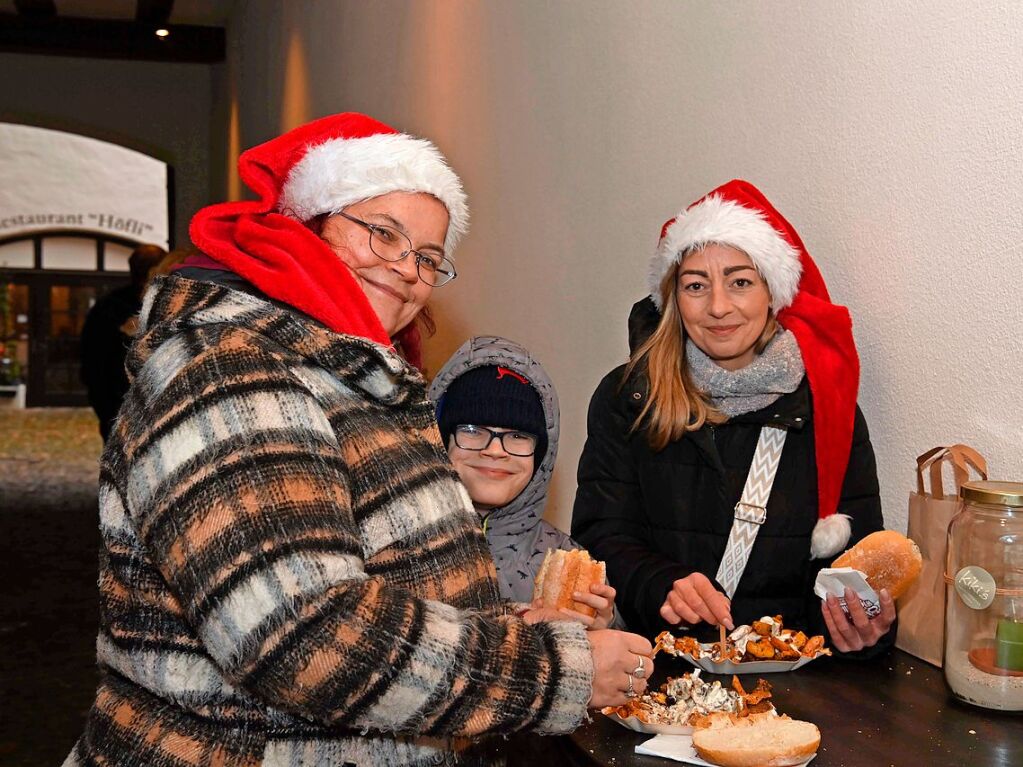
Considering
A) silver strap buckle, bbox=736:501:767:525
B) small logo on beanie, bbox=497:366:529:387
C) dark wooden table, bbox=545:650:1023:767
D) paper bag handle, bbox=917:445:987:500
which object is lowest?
dark wooden table, bbox=545:650:1023:767

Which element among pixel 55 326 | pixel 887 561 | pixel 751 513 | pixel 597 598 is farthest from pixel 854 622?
pixel 55 326

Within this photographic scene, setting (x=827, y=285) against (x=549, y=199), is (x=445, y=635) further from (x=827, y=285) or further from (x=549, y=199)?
(x=549, y=199)

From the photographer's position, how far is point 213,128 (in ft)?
41.7

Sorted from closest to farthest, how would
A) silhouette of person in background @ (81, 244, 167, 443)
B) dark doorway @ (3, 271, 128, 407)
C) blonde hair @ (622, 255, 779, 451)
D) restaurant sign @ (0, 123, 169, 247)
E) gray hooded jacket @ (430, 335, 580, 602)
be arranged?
blonde hair @ (622, 255, 779, 451) < gray hooded jacket @ (430, 335, 580, 602) < silhouette of person in background @ (81, 244, 167, 443) < restaurant sign @ (0, 123, 169, 247) < dark doorway @ (3, 271, 128, 407)

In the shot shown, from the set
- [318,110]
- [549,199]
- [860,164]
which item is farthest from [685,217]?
[318,110]

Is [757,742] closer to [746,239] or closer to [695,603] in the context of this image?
[695,603]

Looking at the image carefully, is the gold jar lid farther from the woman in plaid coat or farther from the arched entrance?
the arched entrance

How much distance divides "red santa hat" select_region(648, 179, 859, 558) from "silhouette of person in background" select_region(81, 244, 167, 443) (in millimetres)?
4086

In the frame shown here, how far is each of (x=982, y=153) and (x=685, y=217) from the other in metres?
0.65

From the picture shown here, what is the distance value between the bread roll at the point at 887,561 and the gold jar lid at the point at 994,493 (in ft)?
0.71

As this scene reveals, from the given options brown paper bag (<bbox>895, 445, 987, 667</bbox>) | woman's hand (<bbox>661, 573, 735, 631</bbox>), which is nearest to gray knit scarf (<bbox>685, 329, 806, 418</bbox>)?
brown paper bag (<bbox>895, 445, 987, 667</bbox>)

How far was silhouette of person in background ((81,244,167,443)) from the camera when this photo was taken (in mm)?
5820

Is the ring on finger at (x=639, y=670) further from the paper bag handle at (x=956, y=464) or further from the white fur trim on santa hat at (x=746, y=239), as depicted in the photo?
the white fur trim on santa hat at (x=746, y=239)

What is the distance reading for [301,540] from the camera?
123 cm
